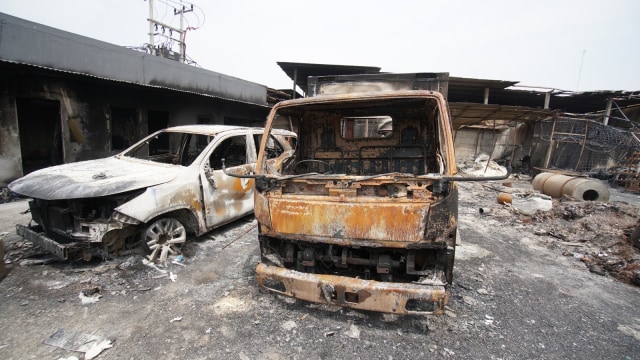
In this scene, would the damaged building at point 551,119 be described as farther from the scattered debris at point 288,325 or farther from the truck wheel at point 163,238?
the scattered debris at point 288,325

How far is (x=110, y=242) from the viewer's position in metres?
3.48

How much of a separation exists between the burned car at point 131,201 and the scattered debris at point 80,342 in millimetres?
995

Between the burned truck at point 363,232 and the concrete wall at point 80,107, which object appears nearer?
the burned truck at point 363,232

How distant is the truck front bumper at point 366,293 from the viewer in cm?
223

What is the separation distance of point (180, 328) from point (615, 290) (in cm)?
475

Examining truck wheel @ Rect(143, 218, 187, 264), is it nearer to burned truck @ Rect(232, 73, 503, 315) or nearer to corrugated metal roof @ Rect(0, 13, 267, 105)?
burned truck @ Rect(232, 73, 503, 315)

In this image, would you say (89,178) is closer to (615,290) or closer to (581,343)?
(581,343)

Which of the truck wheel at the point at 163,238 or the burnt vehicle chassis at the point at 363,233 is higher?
the burnt vehicle chassis at the point at 363,233

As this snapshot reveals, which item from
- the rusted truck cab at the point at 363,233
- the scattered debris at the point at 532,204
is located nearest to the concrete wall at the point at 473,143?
the scattered debris at the point at 532,204

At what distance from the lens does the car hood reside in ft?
10.7

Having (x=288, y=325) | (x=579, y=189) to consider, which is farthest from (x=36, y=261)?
(x=579, y=189)

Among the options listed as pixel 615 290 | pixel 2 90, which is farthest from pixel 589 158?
pixel 2 90

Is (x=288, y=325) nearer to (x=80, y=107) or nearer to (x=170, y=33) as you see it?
(x=80, y=107)

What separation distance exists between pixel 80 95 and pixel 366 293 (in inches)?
358
